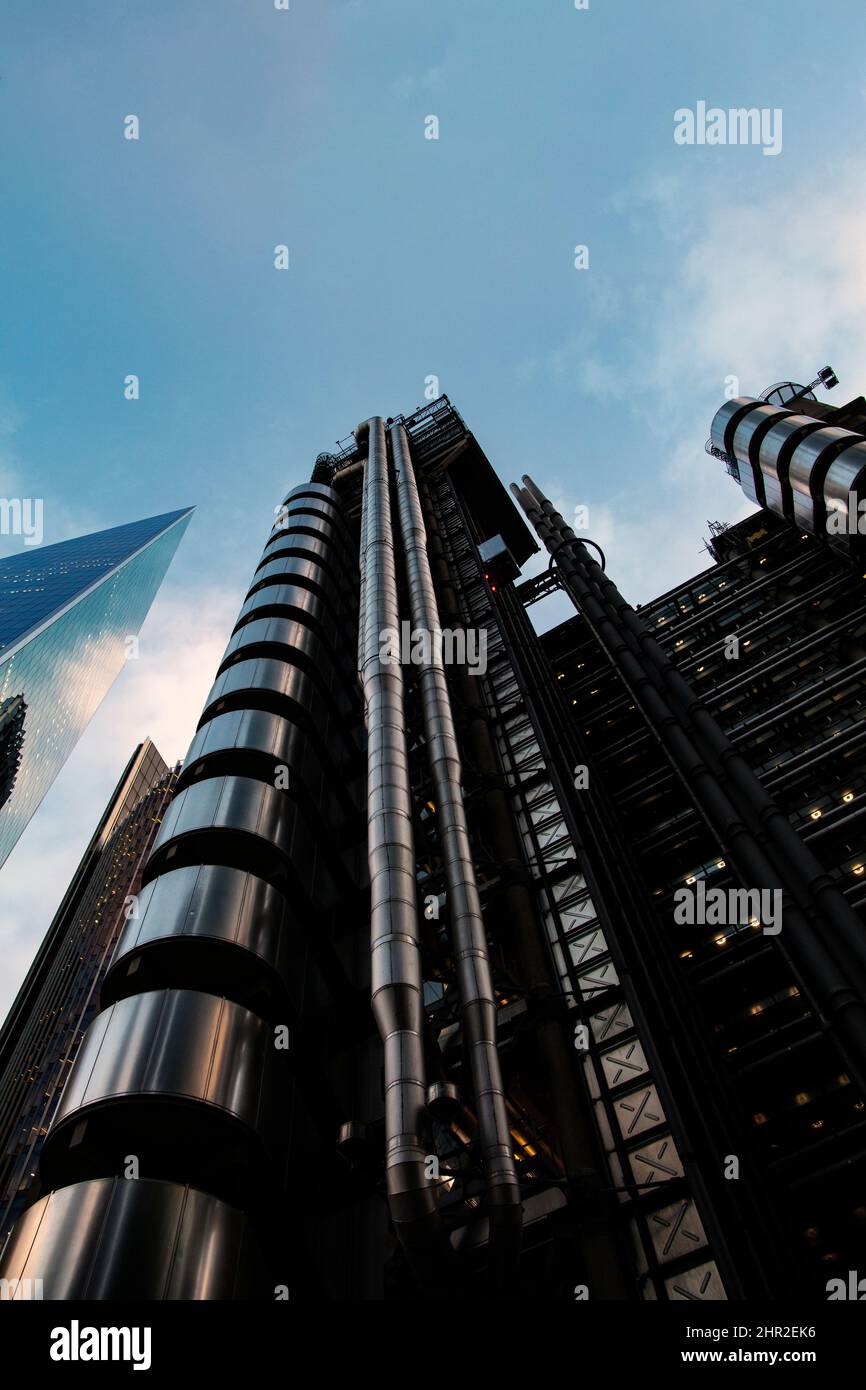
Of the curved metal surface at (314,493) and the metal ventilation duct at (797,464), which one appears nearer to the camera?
the metal ventilation duct at (797,464)

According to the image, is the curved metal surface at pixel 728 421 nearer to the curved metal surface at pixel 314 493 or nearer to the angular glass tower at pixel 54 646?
the curved metal surface at pixel 314 493

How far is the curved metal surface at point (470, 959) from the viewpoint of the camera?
1439 centimetres

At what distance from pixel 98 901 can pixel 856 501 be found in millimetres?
75815

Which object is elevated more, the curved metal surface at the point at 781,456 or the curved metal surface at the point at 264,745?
the curved metal surface at the point at 781,456

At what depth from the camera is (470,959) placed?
18188 millimetres

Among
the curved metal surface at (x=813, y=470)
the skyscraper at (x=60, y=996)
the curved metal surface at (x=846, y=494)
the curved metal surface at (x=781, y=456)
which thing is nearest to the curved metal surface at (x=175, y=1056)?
the curved metal surface at (x=846, y=494)

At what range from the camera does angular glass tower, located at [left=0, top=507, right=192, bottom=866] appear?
131500mm

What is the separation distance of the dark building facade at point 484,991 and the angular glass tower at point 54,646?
110362 mm

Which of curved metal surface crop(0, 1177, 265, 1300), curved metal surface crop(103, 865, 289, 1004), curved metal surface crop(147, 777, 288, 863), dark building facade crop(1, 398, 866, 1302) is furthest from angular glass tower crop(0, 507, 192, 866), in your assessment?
curved metal surface crop(0, 1177, 265, 1300)

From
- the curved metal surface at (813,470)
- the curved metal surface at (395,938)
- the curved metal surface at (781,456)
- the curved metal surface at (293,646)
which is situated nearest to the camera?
the curved metal surface at (395,938)

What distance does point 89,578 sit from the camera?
526 feet

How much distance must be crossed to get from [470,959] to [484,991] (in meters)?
0.84
